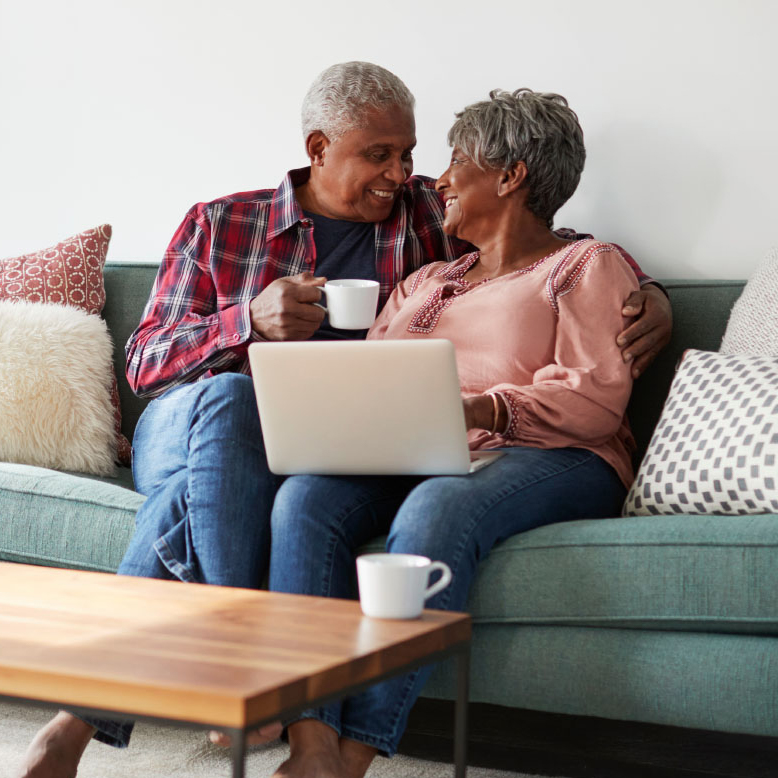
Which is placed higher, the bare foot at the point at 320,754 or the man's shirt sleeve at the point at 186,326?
the man's shirt sleeve at the point at 186,326

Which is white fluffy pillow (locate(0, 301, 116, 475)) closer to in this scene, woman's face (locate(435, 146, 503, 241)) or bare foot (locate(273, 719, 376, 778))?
woman's face (locate(435, 146, 503, 241))

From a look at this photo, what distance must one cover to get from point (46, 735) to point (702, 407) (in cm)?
111

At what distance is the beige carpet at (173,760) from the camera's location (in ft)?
6.12

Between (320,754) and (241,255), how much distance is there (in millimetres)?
1171

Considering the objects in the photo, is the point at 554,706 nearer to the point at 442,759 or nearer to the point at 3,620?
the point at 442,759

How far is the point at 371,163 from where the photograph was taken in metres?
2.31

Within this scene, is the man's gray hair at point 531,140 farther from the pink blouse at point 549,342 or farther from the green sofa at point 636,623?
the green sofa at point 636,623

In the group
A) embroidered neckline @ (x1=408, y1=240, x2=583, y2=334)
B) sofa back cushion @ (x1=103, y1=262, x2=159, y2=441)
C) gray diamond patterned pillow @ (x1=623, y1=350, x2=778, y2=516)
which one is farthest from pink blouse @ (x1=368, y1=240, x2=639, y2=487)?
sofa back cushion @ (x1=103, y1=262, x2=159, y2=441)

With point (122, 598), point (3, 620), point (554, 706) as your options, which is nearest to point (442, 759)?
point (554, 706)

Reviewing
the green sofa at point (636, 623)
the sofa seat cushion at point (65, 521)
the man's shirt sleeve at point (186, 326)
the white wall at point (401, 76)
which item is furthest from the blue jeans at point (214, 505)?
the white wall at point (401, 76)

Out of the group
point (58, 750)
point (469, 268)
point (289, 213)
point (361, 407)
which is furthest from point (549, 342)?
point (58, 750)

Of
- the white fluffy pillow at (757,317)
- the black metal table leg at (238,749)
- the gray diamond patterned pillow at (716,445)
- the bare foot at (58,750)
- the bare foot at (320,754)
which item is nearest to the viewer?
the black metal table leg at (238,749)

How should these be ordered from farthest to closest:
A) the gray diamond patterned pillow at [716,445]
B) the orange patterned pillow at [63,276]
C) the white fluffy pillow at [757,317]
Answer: the orange patterned pillow at [63,276], the white fluffy pillow at [757,317], the gray diamond patterned pillow at [716,445]

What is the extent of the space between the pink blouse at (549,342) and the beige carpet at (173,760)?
1.85 feet
